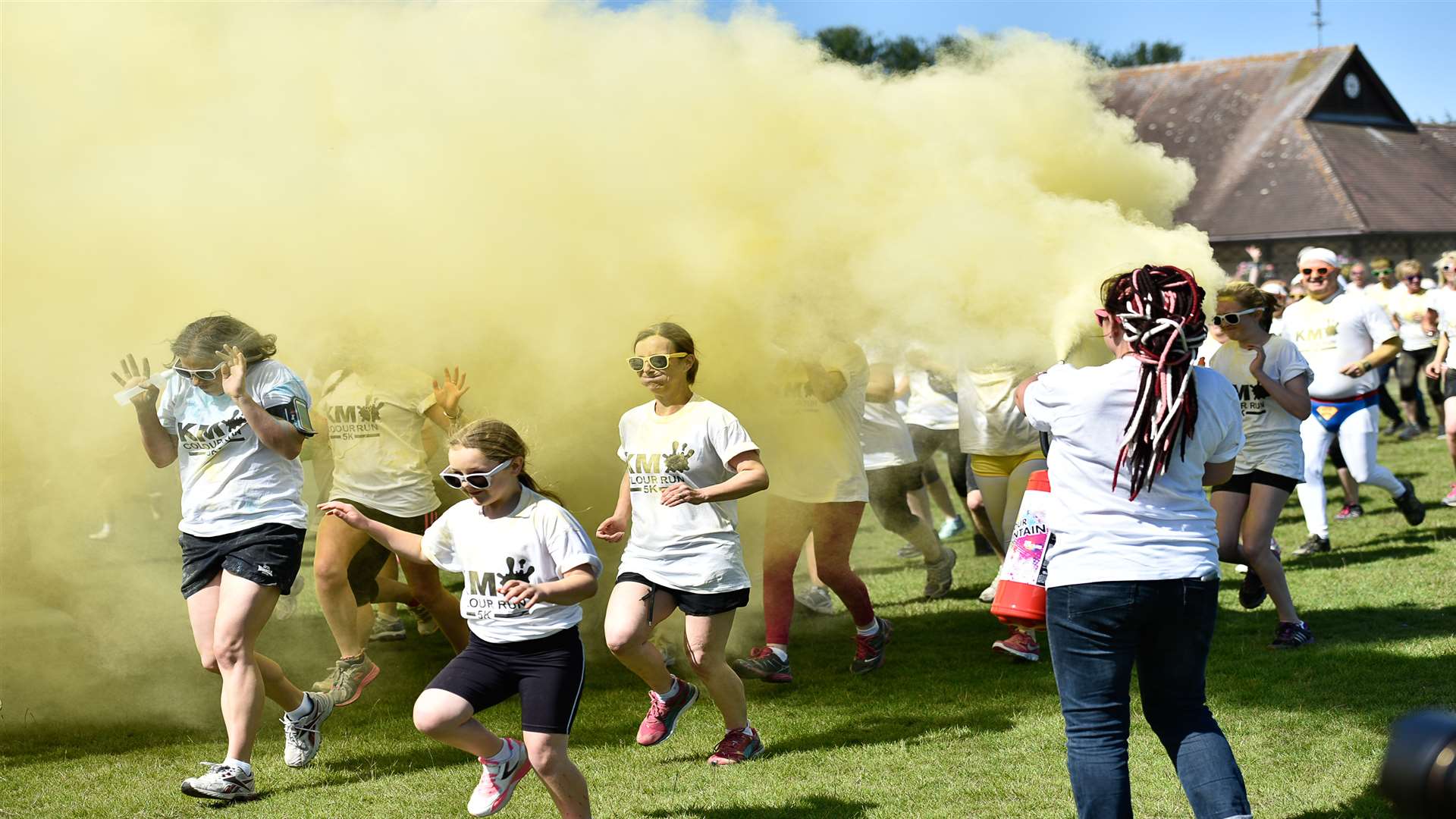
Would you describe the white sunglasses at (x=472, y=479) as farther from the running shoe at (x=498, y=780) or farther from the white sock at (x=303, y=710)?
the white sock at (x=303, y=710)

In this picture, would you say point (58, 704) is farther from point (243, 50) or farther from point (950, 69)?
point (950, 69)

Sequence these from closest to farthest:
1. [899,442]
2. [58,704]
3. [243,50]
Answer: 1. [58,704]
2. [243,50]
3. [899,442]

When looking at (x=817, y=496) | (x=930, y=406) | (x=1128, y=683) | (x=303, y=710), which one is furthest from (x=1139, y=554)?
(x=930, y=406)

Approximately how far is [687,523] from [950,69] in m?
2.70

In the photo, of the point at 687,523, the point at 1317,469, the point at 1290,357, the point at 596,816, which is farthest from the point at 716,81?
the point at 1317,469

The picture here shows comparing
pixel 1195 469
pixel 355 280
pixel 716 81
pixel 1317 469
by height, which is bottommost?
pixel 1317 469

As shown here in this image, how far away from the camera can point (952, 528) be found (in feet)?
35.5

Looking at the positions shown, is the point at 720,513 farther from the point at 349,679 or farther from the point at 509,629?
the point at 349,679

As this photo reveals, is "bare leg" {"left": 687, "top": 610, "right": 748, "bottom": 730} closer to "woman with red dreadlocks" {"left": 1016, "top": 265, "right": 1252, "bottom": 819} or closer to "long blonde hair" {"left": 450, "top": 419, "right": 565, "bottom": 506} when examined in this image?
"long blonde hair" {"left": 450, "top": 419, "right": 565, "bottom": 506}

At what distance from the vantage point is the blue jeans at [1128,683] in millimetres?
3518

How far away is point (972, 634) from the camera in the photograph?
7.20m

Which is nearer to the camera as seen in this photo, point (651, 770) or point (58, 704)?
point (651, 770)

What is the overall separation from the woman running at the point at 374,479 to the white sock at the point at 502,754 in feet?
6.26

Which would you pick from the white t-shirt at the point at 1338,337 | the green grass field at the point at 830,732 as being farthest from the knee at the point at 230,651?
the white t-shirt at the point at 1338,337
